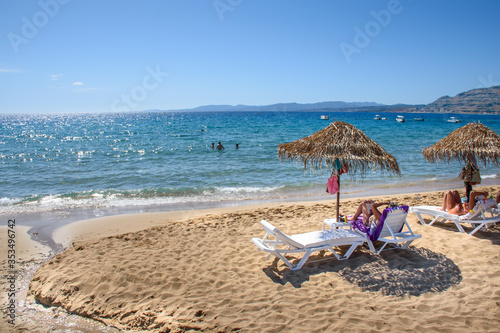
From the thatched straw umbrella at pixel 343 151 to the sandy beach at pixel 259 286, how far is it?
1.64 meters

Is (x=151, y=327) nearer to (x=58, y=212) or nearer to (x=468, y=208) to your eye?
(x=468, y=208)

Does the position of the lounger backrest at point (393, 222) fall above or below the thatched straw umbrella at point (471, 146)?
below

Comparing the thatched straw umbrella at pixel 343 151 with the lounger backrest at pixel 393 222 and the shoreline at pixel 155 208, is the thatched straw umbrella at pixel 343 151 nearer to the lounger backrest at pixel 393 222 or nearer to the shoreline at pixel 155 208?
the lounger backrest at pixel 393 222

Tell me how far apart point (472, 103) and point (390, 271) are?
17828 centimetres

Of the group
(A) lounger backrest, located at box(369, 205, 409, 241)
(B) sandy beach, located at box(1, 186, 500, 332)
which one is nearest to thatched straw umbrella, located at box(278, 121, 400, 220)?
(A) lounger backrest, located at box(369, 205, 409, 241)

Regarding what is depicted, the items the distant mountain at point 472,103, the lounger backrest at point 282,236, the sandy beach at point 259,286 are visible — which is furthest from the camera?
the distant mountain at point 472,103

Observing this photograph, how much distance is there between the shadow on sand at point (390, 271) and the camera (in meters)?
4.66

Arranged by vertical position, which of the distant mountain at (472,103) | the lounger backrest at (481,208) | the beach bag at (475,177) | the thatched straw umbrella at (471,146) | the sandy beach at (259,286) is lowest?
the sandy beach at (259,286)

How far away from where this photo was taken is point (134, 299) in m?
4.55

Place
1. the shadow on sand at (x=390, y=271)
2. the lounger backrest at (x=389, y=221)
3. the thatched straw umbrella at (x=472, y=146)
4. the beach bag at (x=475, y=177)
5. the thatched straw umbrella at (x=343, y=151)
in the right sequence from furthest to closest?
the beach bag at (x=475, y=177) → the thatched straw umbrella at (x=472, y=146) → the thatched straw umbrella at (x=343, y=151) → the lounger backrest at (x=389, y=221) → the shadow on sand at (x=390, y=271)

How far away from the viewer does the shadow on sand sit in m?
4.66

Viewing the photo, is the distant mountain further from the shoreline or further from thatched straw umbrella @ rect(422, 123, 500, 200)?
thatched straw umbrella @ rect(422, 123, 500, 200)

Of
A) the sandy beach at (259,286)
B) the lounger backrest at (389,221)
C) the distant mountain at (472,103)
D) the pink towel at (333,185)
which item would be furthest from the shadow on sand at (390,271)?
the distant mountain at (472,103)

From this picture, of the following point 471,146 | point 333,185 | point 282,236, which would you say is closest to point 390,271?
point 282,236
